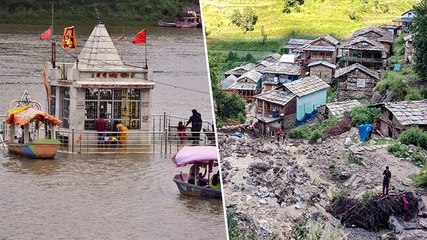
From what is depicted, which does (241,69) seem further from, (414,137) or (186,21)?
(186,21)

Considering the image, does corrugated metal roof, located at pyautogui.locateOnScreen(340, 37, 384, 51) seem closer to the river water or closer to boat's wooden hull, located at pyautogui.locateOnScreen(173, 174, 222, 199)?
the river water

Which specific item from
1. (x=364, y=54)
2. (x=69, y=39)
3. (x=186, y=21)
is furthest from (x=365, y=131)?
(x=186, y=21)

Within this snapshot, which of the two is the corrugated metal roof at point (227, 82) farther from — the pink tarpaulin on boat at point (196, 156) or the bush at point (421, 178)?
the pink tarpaulin on boat at point (196, 156)

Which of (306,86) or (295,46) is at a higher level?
(295,46)

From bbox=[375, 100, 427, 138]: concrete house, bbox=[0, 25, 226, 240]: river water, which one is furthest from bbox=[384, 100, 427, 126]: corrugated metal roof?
bbox=[0, 25, 226, 240]: river water

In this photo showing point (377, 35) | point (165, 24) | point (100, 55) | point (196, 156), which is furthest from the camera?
point (165, 24)

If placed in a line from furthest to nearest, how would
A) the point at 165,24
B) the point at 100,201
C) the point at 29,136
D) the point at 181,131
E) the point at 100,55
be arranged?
1. the point at 165,24
2. the point at 181,131
3. the point at 100,55
4. the point at 29,136
5. the point at 100,201

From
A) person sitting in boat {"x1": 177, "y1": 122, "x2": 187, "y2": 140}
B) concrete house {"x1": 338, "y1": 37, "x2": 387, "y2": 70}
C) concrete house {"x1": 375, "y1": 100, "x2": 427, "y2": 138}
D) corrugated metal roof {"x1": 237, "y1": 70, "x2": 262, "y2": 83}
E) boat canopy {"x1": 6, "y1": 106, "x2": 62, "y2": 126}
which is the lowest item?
person sitting in boat {"x1": 177, "y1": 122, "x2": 187, "y2": 140}
